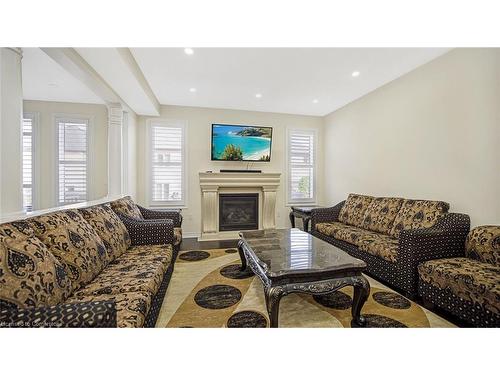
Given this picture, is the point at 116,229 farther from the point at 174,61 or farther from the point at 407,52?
the point at 407,52

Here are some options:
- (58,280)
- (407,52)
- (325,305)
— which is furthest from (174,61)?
(325,305)

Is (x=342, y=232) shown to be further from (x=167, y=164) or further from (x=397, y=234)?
(x=167, y=164)

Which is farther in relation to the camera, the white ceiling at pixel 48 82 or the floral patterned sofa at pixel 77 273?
the white ceiling at pixel 48 82

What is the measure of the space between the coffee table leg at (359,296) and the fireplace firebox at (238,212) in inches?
127

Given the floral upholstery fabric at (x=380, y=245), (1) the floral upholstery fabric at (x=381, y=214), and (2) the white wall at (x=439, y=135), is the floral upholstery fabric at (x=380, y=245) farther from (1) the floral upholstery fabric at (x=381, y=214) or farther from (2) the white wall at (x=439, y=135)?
(2) the white wall at (x=439, y=135)

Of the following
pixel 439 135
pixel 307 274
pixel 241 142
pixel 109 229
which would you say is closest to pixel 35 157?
pixel 109 229

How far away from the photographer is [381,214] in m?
3.24

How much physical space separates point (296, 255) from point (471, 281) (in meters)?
1.28

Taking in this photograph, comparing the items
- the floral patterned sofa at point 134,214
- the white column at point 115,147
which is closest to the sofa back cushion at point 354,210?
the floral patterned sofa at point 134,214

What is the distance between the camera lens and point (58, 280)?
1.29 meters

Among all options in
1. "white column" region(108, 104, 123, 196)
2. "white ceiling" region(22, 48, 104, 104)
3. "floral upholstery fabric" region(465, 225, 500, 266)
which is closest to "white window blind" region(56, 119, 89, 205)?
"white ceiling" region(22, 48, 104, 104)

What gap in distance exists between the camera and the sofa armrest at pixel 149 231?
2.56m
